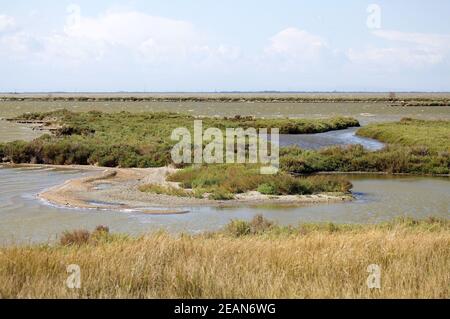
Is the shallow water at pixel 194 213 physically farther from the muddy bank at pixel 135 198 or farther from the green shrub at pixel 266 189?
the green shrub at pixel 266 189

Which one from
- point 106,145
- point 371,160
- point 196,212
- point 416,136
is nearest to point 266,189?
point 196,212

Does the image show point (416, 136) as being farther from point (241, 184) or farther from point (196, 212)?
point (196, 212)

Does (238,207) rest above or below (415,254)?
below

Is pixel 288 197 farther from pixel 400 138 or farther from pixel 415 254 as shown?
pixel 400 138

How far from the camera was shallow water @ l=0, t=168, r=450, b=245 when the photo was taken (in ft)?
61.4

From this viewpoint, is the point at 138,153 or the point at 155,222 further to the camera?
the point at 138,153

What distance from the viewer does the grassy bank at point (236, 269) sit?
729 centimetres

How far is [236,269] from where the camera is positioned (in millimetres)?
8203

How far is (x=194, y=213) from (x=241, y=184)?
4725mm
